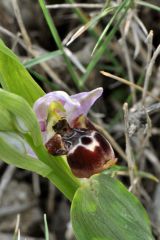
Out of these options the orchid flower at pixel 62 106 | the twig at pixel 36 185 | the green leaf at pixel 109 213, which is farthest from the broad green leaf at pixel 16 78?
the twig at pixel 36 185

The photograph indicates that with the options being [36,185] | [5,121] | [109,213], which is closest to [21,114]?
[5,121]

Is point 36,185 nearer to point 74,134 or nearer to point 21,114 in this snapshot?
point 74,134

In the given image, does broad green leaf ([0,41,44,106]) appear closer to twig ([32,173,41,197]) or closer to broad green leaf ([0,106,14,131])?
broad green leaf ([0,106,14,131])

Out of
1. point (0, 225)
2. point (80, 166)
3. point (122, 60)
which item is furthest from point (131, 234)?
point (122, 60)

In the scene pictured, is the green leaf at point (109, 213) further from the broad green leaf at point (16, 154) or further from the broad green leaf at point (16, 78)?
the broad green leaf at point (16, 78)

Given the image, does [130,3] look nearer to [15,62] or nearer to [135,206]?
[15,62]

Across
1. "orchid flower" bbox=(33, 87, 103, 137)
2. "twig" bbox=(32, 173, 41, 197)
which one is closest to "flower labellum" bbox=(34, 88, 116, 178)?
"orchid flower" bbox=(33, 87, 103, 137)
